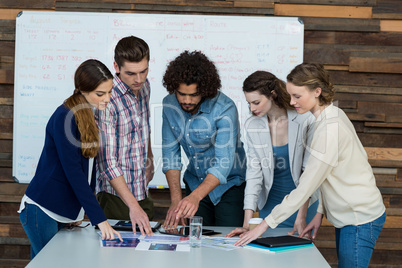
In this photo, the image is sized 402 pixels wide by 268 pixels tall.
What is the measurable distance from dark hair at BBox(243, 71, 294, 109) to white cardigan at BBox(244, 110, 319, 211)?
0.25ft

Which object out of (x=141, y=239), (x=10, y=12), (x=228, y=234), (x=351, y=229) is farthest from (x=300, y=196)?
(x=10, y=12)

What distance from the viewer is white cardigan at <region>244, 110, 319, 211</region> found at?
2434 mm

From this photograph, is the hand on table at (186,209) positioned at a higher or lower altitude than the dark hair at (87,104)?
lower

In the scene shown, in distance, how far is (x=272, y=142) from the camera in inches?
99.7

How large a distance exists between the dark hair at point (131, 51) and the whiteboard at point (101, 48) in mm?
1371

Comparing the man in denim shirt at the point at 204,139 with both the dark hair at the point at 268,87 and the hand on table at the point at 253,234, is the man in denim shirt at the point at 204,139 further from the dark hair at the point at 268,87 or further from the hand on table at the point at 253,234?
the hand on table at the point at 253,234

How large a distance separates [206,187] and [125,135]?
468 mm

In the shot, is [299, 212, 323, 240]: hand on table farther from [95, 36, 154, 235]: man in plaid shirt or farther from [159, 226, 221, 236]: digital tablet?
[95, 36, 154, 235]: man in plaid shirt

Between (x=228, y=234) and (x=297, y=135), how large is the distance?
622 mm

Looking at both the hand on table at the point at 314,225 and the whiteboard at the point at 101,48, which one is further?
the whiteboard at the point at 101,48

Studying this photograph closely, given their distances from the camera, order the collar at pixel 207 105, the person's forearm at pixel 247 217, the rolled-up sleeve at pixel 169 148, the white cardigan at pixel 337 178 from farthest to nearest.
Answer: the rolled-up sleeve at pixel 169 148
the collar at pixel 207 105
the person's forearm at pixel 247 217
the white cardigan at pixel 337 178

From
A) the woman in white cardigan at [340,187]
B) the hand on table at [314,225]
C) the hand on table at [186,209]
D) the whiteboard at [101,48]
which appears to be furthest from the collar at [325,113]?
the whiteboard at [101,48]

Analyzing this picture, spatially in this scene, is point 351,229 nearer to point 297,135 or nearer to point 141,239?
point 297,135

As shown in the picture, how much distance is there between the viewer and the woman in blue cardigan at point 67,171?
6.47 feet
